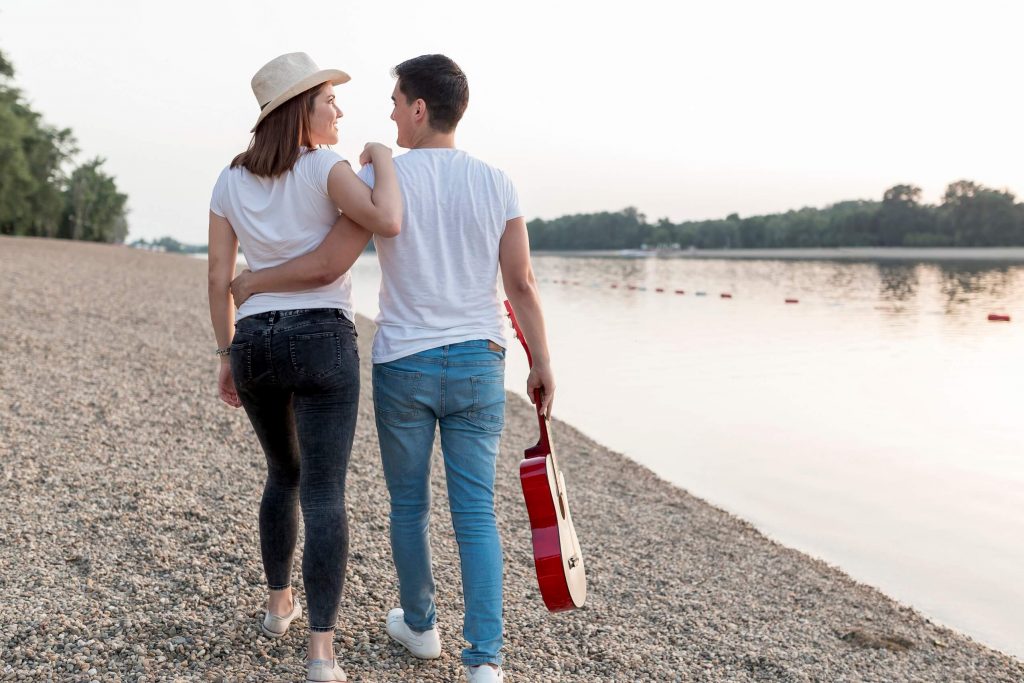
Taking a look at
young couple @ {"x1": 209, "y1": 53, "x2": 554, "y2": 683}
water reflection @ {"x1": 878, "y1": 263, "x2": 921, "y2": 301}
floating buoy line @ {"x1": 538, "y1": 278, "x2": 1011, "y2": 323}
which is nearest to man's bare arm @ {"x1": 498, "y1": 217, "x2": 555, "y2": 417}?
young couple @ {"x1": 209, "y1": 53, "x2": 554, "y2": 683}

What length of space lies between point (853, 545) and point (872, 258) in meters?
79.6

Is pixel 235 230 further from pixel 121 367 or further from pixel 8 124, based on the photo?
pixel 8 124

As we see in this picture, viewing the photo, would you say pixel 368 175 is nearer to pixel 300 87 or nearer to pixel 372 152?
pixel 372 152

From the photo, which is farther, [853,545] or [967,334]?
[967,334]

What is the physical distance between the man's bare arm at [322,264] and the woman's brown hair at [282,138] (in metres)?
0.21

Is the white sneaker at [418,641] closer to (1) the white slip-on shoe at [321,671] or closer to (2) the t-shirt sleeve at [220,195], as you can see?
(1) the white slip-on shoe at [321,671]

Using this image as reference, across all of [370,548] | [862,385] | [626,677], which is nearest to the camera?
[626,677]

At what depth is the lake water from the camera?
19.5ft

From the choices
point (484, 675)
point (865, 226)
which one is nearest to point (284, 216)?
point (484, 675)

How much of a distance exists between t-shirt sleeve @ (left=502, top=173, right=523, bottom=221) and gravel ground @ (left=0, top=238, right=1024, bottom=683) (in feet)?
4.93

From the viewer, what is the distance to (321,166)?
2277 mm

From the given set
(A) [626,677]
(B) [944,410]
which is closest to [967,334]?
(B) [944,410]

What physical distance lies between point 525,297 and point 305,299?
61 centimetres

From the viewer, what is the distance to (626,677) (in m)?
3.16
